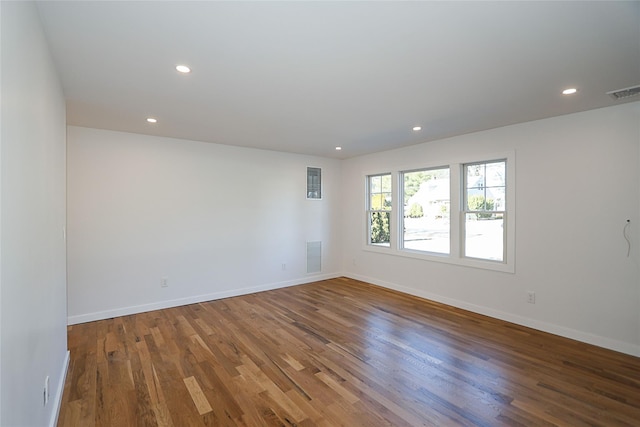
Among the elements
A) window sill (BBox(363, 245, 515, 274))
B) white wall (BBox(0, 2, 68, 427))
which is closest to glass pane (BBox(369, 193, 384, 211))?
window sill (BBox(363, 245, 515, 274))

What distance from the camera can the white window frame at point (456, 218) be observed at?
3.78 metres

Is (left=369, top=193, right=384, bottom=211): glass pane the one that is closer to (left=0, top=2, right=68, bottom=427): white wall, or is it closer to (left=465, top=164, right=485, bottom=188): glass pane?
(left=465, top=164, right=485, bottom=188): glass pane

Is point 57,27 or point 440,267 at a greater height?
point 57,27

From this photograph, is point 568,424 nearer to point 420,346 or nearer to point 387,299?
point 420,346

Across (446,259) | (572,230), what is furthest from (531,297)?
(446,259)

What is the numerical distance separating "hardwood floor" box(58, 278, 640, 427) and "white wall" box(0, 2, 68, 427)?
631 millimetres

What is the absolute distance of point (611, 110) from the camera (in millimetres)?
3047

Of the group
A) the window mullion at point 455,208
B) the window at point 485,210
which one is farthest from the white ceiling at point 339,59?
the window mullion at point 455,208

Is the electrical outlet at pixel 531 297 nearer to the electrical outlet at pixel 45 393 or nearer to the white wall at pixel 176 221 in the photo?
the white wall at pixel 176 221

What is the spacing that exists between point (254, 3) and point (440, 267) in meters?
4.18

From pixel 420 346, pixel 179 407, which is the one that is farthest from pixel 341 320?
pixel 179 407

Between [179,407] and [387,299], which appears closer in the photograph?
[179,407]

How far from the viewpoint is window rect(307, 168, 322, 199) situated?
19.1ft

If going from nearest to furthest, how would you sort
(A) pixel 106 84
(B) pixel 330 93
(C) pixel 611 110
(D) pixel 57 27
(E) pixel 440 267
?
(D) pixel 57 27, (A) pixel 106 84, (B) pixel 330 93, (C) pixel 611 110, (E) pixel 440 267
